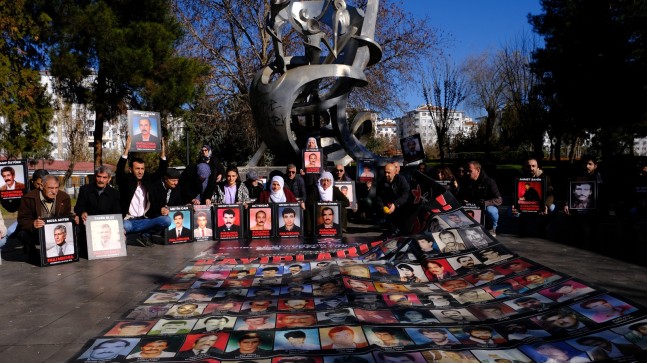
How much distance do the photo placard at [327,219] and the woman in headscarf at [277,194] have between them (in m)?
0.54

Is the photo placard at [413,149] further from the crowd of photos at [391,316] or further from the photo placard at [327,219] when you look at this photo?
the crowd of photos at [391,316]

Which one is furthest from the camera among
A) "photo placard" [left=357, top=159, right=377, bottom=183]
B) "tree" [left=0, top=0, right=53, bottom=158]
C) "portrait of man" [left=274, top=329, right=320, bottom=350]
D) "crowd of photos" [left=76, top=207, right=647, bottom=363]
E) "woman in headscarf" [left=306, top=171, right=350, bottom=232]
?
"tree" [left=0, top=0, right=53, bottom=158]

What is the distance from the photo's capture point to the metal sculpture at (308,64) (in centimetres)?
1388

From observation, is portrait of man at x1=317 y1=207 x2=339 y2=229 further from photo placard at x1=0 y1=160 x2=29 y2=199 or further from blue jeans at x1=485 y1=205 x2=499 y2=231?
photo placard at x1=0 y1=160 x2=29 y2=199

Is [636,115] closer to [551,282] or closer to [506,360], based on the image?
[551,282]

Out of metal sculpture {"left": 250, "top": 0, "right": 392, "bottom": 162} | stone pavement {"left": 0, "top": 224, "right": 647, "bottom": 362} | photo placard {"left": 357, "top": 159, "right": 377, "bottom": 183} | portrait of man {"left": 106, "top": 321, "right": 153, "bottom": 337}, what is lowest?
stone pavement {"left": 0, "top": 224, "right": 647, "bottom": 362}

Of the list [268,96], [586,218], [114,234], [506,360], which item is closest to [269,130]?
[268,96]

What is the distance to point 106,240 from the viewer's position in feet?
25.5

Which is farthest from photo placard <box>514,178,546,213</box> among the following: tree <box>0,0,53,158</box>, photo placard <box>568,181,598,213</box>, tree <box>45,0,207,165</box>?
tree <box>0,0,53,158</box>

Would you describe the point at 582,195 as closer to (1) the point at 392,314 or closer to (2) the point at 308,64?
(1) the point at 392,314

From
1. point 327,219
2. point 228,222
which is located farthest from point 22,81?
point 327,219

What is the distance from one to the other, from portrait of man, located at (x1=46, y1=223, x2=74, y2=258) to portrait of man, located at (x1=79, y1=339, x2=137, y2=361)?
13.2ft

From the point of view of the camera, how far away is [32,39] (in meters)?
21.6

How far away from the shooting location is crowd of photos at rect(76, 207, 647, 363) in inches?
134
